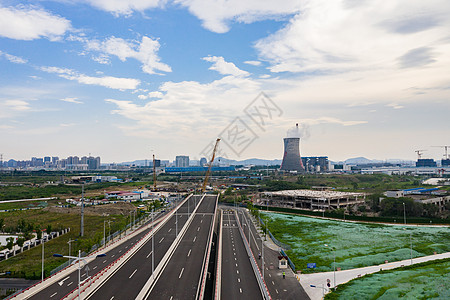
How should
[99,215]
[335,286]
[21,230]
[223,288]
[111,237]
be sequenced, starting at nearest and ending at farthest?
[223,288] → [335,286] → [111,237] → [21,230] → [99,215]

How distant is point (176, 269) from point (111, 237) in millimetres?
27713

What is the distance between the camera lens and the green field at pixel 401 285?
31.7 meters

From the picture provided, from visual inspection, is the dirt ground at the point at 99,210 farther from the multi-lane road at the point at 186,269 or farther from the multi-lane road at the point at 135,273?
the multi-lane road at the point at 135,273

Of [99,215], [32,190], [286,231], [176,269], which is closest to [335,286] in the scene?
[176,269]

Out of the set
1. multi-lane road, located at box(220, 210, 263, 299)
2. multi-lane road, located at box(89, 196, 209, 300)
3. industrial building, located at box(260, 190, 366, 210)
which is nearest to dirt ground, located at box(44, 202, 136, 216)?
multi-lane road, located at box(89, 196, 209, 300)

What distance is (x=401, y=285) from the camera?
34219 millimetres

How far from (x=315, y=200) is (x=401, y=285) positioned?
71.9 meters

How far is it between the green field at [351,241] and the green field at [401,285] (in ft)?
19.4

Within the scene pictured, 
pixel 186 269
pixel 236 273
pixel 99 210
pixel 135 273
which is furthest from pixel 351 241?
pixel 99 210

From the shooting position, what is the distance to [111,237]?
58.3 metres

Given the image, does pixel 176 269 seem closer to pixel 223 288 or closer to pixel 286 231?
pixel 223 288

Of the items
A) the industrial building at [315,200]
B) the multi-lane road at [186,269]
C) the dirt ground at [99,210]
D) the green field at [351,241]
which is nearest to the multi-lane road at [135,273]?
the multi-lane road at [186,269]

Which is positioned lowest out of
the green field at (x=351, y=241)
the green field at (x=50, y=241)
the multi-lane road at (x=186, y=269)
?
the green field at (x=351, y=241)

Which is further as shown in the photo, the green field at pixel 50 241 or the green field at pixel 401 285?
the green field at pixel 50 241
